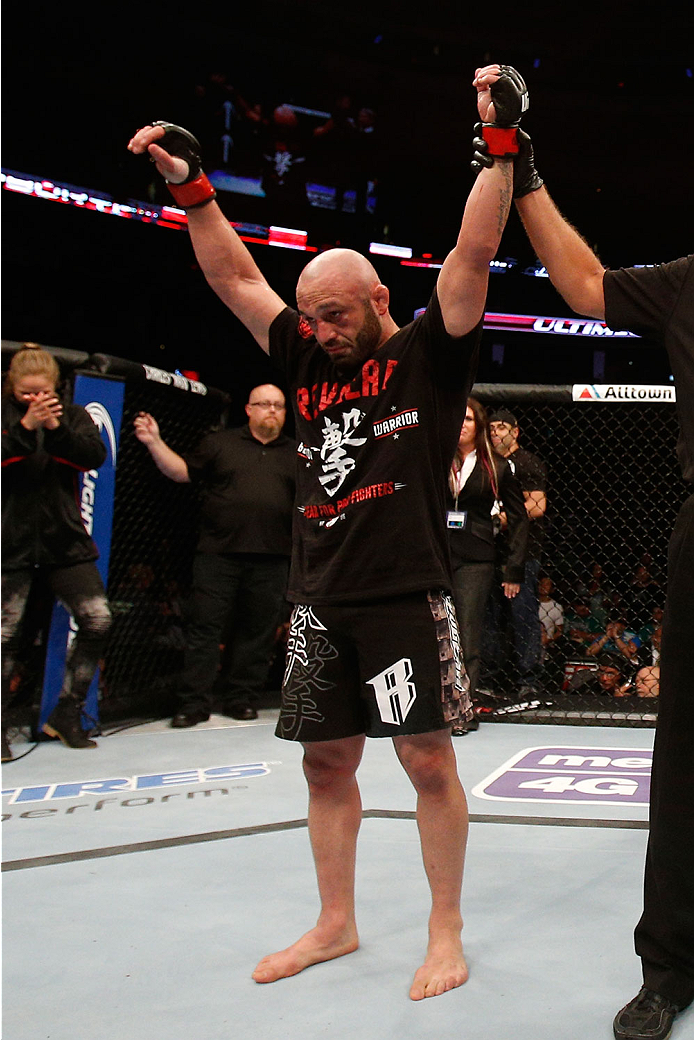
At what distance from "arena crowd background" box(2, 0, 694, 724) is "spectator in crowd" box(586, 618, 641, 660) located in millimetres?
4976

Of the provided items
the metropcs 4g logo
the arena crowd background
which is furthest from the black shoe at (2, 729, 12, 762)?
the arena crowd background

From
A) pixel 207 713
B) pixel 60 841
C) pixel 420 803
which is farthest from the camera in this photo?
pixel 207 713

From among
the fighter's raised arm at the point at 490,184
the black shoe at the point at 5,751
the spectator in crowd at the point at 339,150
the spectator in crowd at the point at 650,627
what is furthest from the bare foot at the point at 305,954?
the spectator in crowd at the point at 339,150

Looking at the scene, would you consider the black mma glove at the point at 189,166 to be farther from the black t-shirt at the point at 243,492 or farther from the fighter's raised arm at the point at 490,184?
the black t-shirt at the point at 243,492

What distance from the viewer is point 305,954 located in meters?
1.47

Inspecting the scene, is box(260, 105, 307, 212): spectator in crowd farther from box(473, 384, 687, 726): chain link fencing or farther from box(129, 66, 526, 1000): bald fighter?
box(129, 66, 526, 1000): bald fighter

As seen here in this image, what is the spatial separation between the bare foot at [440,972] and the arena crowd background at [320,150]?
7.44m

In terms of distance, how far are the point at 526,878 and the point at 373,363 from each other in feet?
3.58

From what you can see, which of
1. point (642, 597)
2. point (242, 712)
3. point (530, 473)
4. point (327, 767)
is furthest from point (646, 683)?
point (327, 767)

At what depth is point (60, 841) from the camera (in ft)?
7.02

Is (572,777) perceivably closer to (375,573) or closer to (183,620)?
(375,573)

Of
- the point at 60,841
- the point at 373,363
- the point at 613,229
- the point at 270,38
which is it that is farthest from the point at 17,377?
the point at 613,229

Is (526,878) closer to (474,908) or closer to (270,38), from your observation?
(474,908)

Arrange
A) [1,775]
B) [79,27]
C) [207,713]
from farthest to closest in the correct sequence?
[79,27], [207,713], [1,775]
